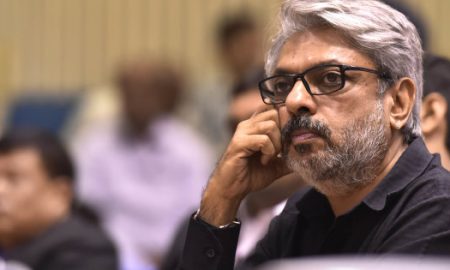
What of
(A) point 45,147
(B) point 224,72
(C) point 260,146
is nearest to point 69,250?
(A) point 45,147

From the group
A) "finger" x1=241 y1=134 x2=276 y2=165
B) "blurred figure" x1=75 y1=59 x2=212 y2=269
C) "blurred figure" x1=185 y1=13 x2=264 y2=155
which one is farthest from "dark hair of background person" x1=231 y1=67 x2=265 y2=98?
"blurred figure" x1=185 y1=13 x2=264 y2=155

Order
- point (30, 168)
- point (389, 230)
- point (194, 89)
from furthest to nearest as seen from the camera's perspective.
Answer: point (194, 89)
point (30, 168)
point (389, 230)

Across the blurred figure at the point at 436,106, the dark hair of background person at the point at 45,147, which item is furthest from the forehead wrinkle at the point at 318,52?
the dark hair of background person at the point at 45,147

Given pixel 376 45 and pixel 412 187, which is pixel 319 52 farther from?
pixel 412 187

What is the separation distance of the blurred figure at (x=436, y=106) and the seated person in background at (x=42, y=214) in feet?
4.64

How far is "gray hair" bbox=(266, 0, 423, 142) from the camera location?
2.85 m

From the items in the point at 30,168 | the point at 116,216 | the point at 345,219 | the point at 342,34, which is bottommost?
the point at 116,216

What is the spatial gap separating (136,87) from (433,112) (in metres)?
3.76

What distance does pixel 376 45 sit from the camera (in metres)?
2.85

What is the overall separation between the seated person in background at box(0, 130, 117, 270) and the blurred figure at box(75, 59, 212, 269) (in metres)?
1.87

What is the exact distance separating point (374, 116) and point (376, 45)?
0.17 m

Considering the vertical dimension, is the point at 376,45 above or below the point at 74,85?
above

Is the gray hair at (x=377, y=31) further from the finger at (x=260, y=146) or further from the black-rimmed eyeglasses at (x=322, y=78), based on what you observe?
the finger at (x=260, y=146)

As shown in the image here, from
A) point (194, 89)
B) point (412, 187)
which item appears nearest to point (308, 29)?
point (412, 187)
